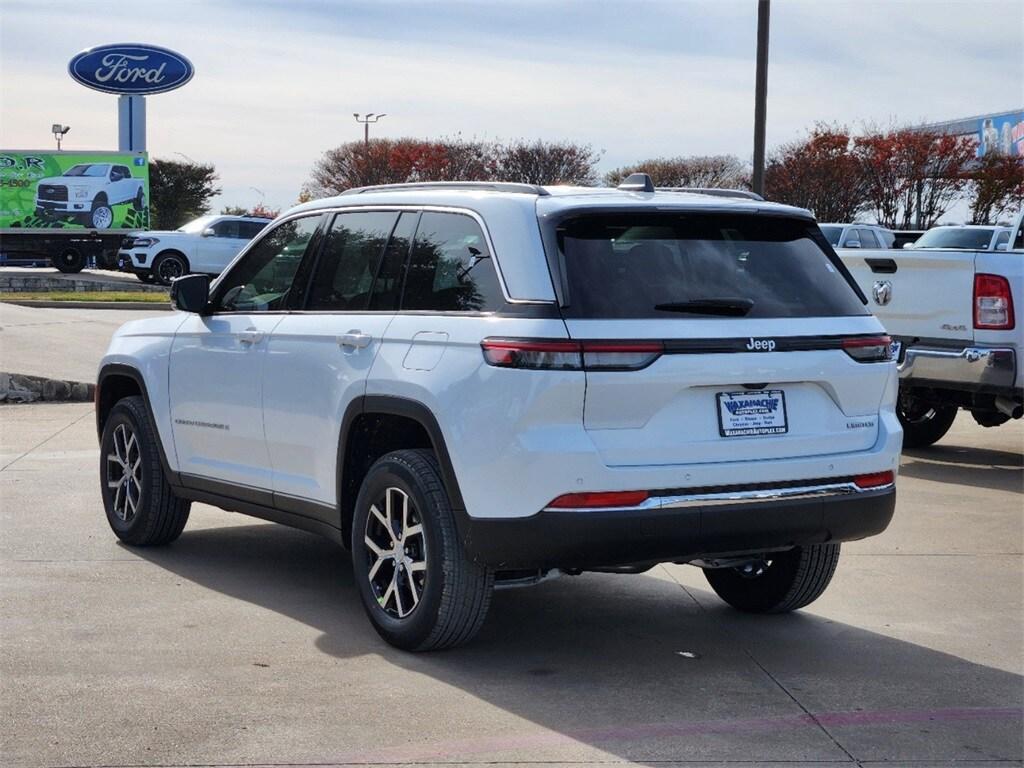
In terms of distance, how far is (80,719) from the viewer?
4941 mm

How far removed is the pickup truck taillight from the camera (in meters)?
10.3

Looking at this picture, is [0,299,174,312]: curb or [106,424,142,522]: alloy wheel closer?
[106,424,142,522]: alloy wheel

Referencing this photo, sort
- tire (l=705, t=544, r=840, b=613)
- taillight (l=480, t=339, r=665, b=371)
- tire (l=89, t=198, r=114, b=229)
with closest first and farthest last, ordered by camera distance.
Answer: taillight (l=480, t=339, r=665, b=371) < tire (l=705, t=544, r=840, b=613) < tire (l=89, t=198, r=114, b=229)

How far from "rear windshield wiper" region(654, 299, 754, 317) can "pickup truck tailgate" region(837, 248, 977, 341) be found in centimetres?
537

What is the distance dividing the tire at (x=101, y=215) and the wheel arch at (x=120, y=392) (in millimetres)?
36917

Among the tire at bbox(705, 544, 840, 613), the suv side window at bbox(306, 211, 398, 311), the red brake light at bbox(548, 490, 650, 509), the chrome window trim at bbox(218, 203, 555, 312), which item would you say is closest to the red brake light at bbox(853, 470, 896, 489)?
the tire at bbox(705, 544, 840, 613)

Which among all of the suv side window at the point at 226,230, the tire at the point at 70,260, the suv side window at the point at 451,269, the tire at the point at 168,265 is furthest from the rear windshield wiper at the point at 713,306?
the tire at the point at 70,260

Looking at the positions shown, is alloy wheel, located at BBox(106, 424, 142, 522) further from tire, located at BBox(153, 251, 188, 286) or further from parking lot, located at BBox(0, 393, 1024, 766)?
tire, located at BBox(153, 251, 188, 286)

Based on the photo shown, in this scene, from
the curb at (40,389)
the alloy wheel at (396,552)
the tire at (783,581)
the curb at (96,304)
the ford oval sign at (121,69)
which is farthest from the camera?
the ford oval sign at (121,69)

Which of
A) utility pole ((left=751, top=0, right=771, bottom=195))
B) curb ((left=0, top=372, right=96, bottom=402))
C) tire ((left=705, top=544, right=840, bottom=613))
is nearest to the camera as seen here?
tire ((left=705, top=544, right=840, bottom=613))

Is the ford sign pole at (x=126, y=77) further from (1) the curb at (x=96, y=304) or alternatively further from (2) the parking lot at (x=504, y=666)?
(2) the parking lot at (x=504, y=666)

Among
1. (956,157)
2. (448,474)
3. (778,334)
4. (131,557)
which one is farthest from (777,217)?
(956,157)

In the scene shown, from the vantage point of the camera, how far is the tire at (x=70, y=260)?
4378 cm

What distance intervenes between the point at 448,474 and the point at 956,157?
51031 mm
